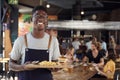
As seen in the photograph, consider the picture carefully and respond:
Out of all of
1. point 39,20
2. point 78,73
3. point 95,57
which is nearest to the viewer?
point 39,20

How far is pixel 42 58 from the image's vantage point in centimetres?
→ 229

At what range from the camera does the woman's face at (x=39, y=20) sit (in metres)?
2.21

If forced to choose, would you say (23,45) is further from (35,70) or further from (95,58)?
(95,58)

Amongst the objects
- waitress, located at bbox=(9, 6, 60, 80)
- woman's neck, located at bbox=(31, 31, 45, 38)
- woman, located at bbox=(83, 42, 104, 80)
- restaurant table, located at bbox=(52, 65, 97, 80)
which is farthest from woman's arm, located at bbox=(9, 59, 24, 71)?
woman, located at bbox=(83, 42, 104, 80)

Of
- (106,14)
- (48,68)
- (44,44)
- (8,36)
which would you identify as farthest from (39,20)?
(106,14)

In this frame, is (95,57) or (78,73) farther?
(95,57)

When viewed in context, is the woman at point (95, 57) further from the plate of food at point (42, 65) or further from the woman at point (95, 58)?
the plate of food at point (42, 65)

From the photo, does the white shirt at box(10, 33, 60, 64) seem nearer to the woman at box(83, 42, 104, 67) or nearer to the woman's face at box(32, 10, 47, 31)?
the woman's face at box(32, 10, 47, 31)

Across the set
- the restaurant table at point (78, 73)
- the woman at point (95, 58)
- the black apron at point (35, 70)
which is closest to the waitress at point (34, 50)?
the black apron at point (35, 70)

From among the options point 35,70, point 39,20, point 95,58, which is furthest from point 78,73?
point 39,20

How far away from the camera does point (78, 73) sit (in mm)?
5965

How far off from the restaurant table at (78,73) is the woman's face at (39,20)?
3.44 meters

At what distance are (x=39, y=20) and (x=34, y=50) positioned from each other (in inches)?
9.2

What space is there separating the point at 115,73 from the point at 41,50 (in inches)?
156
